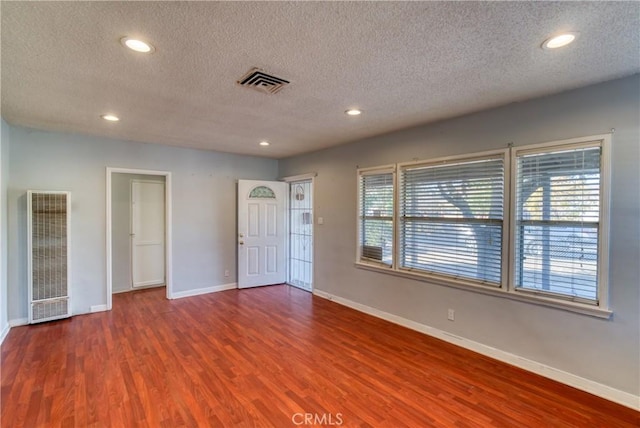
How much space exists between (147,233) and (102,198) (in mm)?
1491

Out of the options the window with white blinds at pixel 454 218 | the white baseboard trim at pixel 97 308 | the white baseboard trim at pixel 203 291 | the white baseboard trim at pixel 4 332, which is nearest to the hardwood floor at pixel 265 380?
the white baseboard trim at pixel 4 332

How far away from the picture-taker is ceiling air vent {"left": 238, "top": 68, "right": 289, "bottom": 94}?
228cm

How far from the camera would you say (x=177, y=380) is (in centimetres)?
259

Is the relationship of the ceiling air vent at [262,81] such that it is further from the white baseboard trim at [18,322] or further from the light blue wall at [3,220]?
the white baseboard trim at [18,322]

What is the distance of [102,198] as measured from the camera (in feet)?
14.3

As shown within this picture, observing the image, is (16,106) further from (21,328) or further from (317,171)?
(317,171)

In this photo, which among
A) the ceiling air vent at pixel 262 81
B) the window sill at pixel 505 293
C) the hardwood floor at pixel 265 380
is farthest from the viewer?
the window sill at pixel 505 293

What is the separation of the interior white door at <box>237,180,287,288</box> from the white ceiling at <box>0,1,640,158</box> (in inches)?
94.0

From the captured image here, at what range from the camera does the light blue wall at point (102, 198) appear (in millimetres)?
3812

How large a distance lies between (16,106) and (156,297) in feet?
10.5

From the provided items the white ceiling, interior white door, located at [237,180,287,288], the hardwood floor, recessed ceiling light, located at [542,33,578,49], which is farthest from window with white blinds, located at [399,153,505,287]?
interior white door, located at [237,180,287,288]

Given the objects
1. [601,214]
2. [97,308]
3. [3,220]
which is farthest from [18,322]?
[601,214]

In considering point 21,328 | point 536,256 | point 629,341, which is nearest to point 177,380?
point 21,328

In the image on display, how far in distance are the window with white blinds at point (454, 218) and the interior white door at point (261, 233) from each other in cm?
272
